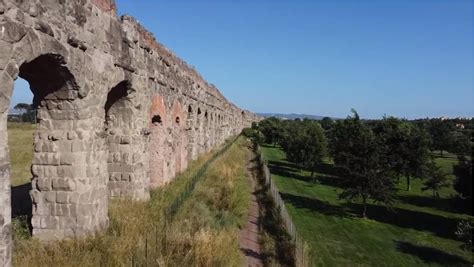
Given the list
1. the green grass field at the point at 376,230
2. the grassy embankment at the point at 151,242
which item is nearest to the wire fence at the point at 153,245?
the grassy embankment at the point at 151,242

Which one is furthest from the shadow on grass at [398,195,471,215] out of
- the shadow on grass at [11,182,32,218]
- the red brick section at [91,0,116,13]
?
the red brick section at [91,0,116,13]

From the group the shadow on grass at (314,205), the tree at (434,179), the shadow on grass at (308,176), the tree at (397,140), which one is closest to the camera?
the shadow on grass at (314,205)

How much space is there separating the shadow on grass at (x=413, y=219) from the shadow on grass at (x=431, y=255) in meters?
3.16

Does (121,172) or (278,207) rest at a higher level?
(121,172)

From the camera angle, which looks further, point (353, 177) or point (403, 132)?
point (403, 132)

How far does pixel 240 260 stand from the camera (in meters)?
7.78

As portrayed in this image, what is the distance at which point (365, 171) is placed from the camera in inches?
813

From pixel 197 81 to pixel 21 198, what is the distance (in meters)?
11.4

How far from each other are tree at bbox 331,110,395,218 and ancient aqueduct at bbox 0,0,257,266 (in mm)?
12649

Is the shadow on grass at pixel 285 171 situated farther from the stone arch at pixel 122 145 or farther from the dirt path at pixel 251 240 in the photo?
the stone arch at pixel 122 145

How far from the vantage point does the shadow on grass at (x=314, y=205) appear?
2178 centimetres

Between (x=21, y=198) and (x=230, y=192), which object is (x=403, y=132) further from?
(x=21, y=198)

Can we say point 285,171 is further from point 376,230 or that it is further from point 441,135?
point 376,230

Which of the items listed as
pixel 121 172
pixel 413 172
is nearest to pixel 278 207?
pixel 121 172
